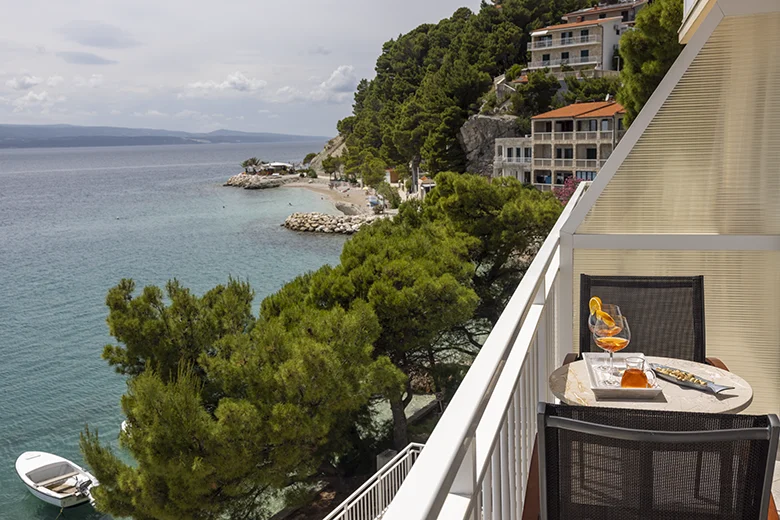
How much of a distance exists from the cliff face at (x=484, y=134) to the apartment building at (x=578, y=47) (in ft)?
19.7

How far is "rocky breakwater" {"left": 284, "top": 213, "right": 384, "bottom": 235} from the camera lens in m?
44.0

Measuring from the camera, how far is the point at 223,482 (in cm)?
888

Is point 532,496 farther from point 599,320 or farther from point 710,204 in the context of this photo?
point 710,204

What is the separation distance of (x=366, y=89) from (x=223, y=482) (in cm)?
7103

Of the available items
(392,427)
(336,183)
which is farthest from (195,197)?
(392,427)

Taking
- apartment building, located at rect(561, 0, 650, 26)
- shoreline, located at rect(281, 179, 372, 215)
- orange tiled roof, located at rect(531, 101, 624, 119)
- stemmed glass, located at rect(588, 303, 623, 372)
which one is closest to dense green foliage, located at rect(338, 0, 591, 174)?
apartment building, located at rect(561, 0, 650, 26)

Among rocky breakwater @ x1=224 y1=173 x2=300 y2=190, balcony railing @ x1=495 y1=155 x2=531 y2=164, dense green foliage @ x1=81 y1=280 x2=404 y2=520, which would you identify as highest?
balcony railing @ x1=495 y1=155 x2=531 y2=164

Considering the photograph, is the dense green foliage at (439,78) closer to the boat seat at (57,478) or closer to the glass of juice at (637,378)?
the boat seat at (57,478)

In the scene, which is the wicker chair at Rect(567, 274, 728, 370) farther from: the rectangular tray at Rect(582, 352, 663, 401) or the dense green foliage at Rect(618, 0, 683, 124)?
the dense green foliage at Rect(618, 0, 683, 124)

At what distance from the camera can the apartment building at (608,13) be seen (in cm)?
4622

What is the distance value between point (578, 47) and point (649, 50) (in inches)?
1232

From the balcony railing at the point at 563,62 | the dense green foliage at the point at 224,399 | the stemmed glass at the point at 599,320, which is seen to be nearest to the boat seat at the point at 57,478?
the dense green foliage at the point at 224,399

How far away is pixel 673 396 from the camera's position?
217 centimetres

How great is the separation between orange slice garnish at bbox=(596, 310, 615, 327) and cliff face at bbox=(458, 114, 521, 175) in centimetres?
3636
